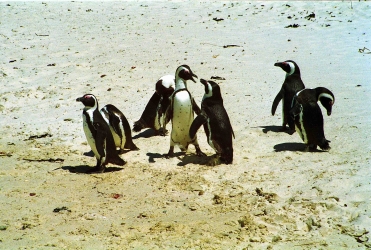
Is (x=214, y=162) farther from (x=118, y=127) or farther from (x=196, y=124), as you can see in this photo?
(x=118, y=127)

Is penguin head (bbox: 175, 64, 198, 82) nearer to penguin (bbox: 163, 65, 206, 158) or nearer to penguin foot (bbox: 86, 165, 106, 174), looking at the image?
penguin (bbox: 163, 65, 206, 158)

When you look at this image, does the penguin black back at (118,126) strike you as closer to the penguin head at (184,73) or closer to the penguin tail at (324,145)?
the penguin head at (184,73)

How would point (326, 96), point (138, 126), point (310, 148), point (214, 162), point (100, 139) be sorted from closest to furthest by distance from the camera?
point (100, 139)
point (214, 162)
point (310, 148)
point (326, 96)
point (138, 126)

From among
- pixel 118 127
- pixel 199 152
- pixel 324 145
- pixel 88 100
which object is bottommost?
pixel 199 152

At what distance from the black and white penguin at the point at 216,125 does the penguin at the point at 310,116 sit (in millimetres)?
900

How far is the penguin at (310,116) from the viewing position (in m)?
5.37

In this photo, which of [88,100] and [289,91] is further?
[289,91]

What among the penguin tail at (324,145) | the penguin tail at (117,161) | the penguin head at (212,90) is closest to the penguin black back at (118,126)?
the penguin tail at (117,161)

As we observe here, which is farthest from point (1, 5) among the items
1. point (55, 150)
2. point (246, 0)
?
point (55, 150)

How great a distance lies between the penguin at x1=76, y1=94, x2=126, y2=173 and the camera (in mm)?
5039

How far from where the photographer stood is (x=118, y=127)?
18.4ft

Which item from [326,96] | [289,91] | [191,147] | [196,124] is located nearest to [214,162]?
[196,124]

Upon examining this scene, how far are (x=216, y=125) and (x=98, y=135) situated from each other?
1.24 m

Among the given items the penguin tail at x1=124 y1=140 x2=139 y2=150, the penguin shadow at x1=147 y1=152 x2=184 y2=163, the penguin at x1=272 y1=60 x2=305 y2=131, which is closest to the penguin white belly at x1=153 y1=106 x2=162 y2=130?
the penguin tail at x1=124 y1=140 x2=139 y2=150
